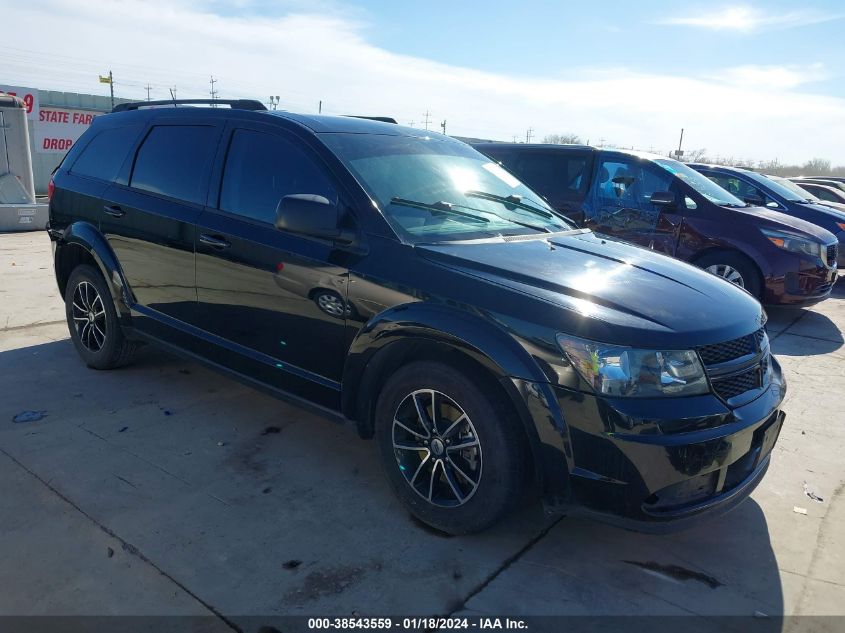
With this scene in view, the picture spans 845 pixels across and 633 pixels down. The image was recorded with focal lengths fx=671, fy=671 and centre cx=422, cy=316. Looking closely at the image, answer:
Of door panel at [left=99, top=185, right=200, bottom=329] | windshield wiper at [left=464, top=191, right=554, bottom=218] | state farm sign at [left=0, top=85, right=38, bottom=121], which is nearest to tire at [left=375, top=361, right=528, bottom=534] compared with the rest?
windshield wiper at [left=464, top=191, right=554, bottom=218]

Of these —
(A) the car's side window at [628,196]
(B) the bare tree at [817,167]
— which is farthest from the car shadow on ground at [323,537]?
(B) the bare tree at [817,167]

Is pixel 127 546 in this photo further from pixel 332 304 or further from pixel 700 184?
pixel 700 184

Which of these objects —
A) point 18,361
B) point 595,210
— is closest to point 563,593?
point 18,361

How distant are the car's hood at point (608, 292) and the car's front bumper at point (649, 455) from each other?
0.86 feet

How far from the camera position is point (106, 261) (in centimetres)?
466

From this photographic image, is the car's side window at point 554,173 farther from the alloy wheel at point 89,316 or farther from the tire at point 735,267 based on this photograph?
the alloy wheel at point 89,316

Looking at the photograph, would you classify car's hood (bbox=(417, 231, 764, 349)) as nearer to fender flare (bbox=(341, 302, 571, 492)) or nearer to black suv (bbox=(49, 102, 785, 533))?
black suv (bbox=(49, 102, 785, 533))

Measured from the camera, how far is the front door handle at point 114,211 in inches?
179

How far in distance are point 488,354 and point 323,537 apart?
1.16m

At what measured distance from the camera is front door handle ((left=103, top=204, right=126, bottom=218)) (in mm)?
4539

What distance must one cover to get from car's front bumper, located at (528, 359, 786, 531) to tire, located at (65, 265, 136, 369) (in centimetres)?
352

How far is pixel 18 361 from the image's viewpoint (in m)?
5.21

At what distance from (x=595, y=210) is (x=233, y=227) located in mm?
4989

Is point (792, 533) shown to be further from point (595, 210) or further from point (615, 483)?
point (595, 210)
